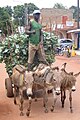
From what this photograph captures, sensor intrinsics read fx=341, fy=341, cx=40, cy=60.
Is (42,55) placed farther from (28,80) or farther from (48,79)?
(28,80)

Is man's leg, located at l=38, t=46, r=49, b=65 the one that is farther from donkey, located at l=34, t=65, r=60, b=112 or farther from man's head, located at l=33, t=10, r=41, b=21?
donkey, located at l=34, t=65, r=60, b=112

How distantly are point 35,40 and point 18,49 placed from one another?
0.68m

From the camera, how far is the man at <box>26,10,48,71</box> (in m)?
9.54

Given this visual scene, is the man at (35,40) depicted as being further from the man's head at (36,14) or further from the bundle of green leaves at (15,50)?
the bundle of green leaves at (15,50)

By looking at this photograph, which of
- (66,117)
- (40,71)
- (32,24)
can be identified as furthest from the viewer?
(32,24)

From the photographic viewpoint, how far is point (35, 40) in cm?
965

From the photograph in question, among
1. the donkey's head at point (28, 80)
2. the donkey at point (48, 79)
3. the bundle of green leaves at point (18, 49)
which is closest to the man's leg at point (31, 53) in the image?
the bundle of green leaves at point (18, 49)

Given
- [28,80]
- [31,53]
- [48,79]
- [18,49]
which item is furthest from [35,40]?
[28,80]

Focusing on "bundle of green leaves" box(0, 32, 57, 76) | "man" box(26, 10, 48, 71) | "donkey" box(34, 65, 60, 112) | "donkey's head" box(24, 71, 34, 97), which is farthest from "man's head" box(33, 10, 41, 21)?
"donkey's head" box(24, 71, 34, 97)

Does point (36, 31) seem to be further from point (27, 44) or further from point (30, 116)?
point (30, 116)

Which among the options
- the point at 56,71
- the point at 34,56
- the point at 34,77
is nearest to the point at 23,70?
the point at 34,77

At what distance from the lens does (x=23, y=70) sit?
27.5ft

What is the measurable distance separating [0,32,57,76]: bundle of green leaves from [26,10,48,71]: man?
0.36 meters

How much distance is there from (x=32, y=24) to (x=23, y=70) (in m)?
1.72
